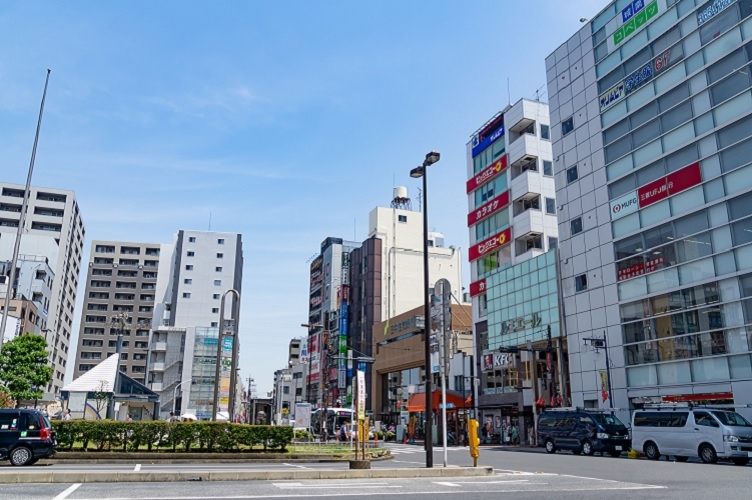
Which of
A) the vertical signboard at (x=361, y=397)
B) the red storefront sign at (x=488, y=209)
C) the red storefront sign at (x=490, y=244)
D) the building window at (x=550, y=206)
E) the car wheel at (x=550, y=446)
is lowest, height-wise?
the car wheel at (x=550, y=446)

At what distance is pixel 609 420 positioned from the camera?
101 ft

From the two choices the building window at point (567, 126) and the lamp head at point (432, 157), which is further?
the building window at point (567, 126)

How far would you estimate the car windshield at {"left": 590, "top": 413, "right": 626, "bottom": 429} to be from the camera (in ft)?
98.5

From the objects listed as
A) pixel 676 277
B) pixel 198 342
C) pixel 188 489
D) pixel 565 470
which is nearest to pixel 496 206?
pixel 676 277

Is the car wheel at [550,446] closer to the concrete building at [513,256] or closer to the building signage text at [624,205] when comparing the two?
the concrete building at [513,256]

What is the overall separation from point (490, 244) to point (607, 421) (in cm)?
2715

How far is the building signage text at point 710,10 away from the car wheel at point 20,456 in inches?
1532

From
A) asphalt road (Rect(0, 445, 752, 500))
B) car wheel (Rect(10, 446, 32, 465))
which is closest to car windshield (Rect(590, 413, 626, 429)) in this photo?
asphalt road (Rect(0, 445, 752, 500))

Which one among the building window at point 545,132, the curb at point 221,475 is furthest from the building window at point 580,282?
the curb at point 221,475

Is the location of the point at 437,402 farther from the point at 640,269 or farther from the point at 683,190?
the point at 683,190

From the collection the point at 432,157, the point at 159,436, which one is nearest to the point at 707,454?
the point at 432,157

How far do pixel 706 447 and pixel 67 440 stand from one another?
78.1 feet

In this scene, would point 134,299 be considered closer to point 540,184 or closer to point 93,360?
point 93,360

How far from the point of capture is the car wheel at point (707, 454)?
22.6m
